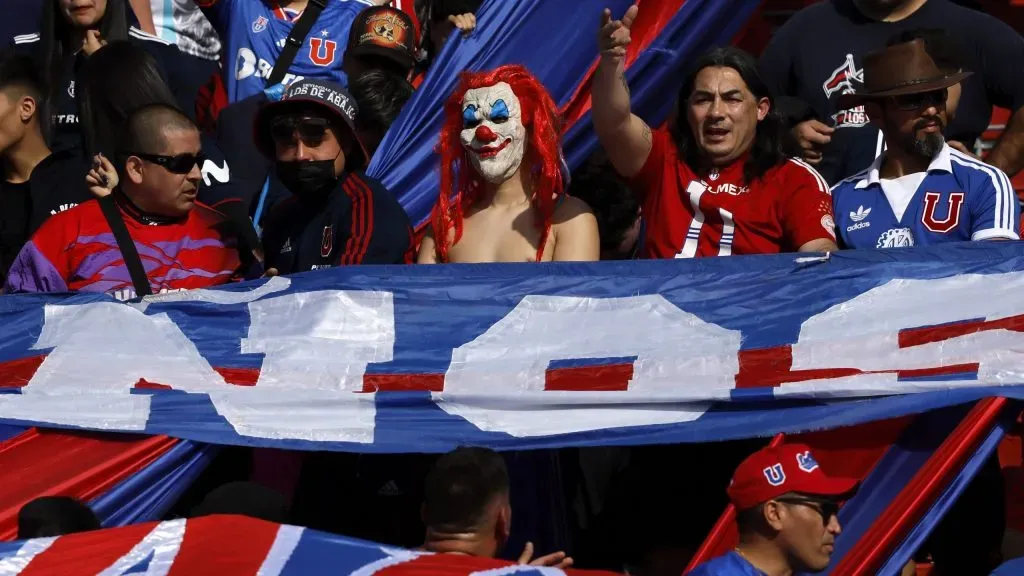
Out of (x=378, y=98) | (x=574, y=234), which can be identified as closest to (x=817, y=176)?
(x=574, y=234)

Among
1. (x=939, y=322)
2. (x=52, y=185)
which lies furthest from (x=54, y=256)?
(x=939, y=322)

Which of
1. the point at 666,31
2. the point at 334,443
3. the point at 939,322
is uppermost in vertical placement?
the point at 666,31

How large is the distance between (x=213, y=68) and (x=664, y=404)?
12.4ft

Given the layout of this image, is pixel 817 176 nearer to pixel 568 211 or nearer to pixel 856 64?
pixel 568 211

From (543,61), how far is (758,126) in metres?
1.25

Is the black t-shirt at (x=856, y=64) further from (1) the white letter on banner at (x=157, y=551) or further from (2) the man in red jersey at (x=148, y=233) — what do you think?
(1) the white letter on banner at (x=157, y=551)

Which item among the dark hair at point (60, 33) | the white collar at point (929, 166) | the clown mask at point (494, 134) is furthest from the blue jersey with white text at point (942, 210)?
the dark hair at point (60, 33)

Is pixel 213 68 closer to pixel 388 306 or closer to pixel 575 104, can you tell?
pixel 575 104

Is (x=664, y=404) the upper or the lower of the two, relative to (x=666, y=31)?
lower

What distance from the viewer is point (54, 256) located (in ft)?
20.2

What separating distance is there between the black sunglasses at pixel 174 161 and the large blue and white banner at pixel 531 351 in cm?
62

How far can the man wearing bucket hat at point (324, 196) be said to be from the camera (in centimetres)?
614

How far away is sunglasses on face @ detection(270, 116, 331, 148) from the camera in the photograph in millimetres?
6289

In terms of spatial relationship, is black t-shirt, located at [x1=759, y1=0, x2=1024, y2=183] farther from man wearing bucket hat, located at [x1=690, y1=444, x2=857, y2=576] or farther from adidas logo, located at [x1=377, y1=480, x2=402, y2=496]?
man wearing bucket hat, located at [x1=690, y1=444, x2=857, y2=576]
